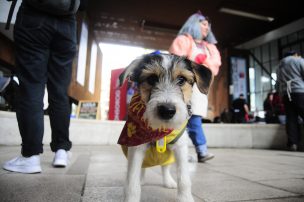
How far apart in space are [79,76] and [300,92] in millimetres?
8067

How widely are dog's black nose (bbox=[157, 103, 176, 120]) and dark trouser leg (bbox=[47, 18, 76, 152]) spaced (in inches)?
66.1

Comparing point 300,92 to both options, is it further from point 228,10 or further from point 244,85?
point 244,85

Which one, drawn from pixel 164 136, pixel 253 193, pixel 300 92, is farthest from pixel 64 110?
pixel 300 92

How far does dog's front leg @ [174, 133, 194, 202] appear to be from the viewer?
1623 millimetres

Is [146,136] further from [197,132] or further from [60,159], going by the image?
[197,132]

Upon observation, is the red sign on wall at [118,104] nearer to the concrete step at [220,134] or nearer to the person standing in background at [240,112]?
the concrete step at [220,134]

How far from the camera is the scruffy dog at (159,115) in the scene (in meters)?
1.57

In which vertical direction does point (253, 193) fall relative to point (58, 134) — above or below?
below

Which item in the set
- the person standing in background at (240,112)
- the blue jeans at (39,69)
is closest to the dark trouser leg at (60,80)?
the blue jeans at (39,69)

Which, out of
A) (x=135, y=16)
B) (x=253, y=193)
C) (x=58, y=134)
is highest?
(x=135, y=16)

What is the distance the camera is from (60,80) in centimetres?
288

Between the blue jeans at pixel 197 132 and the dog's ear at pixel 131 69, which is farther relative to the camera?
the blue jeans at pixel 197 132

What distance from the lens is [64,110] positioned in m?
2.90

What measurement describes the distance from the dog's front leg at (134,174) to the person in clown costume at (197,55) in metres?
2.02
